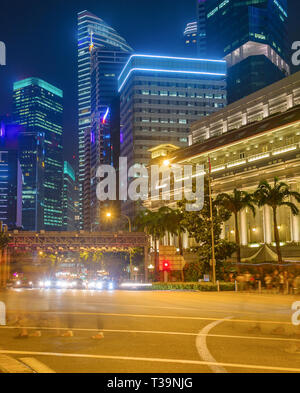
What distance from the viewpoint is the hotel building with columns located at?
69.9 m

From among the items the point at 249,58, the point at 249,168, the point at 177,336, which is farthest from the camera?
the point at 249,58

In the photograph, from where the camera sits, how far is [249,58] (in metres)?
176

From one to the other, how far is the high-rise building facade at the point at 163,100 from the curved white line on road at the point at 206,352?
13416cm

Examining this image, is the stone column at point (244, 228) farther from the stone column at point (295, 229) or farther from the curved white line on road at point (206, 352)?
the curved white line on road at point (206, 352)

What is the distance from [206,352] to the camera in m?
11.2

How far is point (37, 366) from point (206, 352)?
401 centimetres

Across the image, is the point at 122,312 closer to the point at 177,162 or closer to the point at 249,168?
the point at 249,168

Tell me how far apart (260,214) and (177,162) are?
92.6 ft

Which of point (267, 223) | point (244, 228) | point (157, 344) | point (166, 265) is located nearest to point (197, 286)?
point (166, 265)

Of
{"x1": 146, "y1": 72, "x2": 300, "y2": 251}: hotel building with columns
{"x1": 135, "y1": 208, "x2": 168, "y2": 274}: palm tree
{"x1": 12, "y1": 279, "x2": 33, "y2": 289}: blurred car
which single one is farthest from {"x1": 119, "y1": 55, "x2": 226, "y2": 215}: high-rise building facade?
Result: {"x1": 12, "y1": 279, "x2": 33, "y2": 289}: blurred car

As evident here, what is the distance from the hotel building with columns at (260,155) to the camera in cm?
6988

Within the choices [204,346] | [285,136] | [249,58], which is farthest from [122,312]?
[249,58]

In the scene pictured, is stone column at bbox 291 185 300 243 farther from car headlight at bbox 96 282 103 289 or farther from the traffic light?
car headlight at bbox 96 282 103 289

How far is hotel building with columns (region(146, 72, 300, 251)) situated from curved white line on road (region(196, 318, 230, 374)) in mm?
52076
